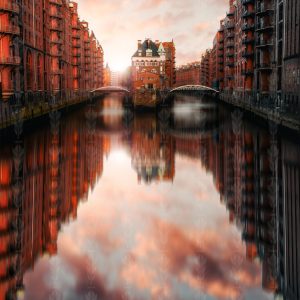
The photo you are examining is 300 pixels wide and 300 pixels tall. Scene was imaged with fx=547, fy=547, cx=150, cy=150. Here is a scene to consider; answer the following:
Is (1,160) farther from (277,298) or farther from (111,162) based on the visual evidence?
(277,298)

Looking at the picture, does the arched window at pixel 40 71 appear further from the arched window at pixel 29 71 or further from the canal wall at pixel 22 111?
the arched window at pixel 29 71

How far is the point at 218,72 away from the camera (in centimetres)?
13175

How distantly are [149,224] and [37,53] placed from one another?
182 ft

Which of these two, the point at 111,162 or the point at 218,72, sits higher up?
the point at 218,72

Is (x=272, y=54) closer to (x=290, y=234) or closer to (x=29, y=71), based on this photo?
(x=29, y=71)

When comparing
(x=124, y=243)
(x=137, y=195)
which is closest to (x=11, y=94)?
(x=137, y=195)

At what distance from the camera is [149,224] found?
14.3 m

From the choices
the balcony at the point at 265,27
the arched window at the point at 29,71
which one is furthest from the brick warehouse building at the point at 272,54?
the arched window at the point at 29,71

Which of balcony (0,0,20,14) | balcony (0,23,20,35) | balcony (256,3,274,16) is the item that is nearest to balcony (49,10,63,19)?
balcony (256,3,274,16)

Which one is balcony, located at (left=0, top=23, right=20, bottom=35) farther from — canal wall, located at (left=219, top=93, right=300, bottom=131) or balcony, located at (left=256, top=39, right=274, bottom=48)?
balcony, located at (left=256, top=39, right=274, bottom=48)

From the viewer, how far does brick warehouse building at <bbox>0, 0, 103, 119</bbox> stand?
47.6 m

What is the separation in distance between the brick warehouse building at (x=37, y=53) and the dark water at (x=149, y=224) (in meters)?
13.3

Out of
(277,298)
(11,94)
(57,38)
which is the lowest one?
(277,298)

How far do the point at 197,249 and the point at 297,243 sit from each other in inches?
85.5
